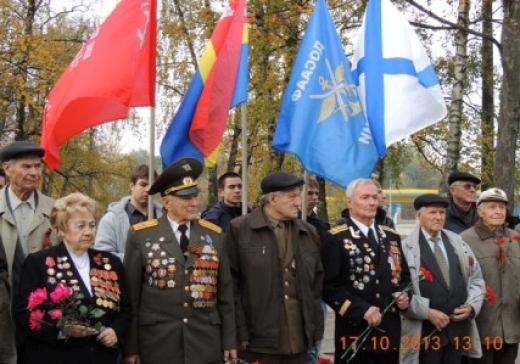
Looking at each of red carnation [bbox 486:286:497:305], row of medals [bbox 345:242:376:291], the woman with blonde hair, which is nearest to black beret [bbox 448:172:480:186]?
red carnation [bbox 486:286:497:305]

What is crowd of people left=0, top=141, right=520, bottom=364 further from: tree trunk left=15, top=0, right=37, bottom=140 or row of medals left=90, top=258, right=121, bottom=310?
tree trunk left=15, top=0, right=37, bottom=140

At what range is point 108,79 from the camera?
592 cm

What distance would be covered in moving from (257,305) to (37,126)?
14.8 m

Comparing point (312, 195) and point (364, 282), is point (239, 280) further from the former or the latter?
point (312, 195)

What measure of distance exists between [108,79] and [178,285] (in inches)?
77.9

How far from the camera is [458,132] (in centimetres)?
1205

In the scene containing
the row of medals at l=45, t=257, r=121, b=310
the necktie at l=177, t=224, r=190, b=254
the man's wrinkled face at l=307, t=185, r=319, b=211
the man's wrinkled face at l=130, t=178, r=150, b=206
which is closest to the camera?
the row of medals at l=45, t=257, r=121, b=310

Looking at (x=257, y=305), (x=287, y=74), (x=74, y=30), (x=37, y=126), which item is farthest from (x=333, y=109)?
(x=74, y=30)

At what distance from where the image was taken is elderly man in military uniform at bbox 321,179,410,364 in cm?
553

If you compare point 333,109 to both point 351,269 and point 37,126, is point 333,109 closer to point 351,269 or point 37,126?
point 351,269

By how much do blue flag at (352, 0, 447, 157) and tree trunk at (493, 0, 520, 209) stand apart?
353cm

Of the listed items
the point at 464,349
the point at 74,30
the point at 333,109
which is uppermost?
the point at 74,30

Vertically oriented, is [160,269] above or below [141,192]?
below

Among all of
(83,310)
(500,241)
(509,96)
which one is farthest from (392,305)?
(509,96)
